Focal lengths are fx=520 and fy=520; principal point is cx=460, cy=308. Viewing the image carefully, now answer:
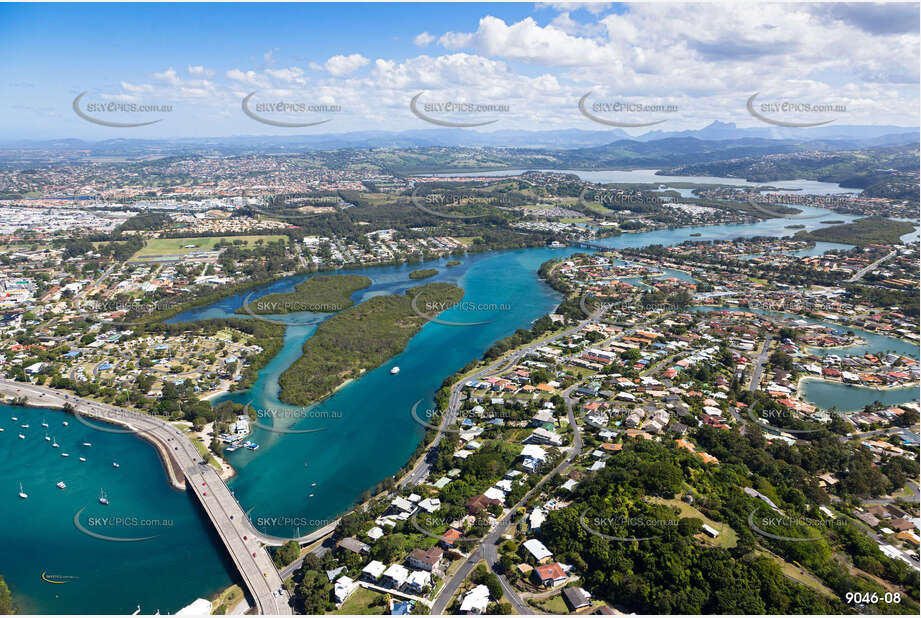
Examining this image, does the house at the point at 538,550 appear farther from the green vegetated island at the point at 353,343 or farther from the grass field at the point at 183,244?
the grass field at the point at 183,244

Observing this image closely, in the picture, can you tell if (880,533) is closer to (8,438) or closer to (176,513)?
→ (176,513)

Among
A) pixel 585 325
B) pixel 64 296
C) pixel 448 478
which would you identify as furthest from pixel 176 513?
pixel 64 296

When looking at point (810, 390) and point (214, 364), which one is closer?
point (810, 390)

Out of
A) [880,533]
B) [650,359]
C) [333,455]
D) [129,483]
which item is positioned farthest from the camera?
[650,359]

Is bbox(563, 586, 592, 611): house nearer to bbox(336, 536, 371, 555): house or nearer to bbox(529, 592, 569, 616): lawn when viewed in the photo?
bbox(529, 592, 569, 616): lawn

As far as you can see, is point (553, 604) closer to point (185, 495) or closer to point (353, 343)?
point (185, 495)
